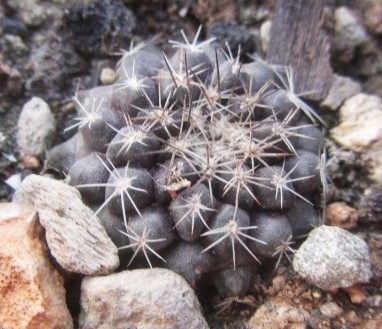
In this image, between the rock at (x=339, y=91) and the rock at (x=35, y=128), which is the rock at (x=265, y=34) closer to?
the rock at (x=339, y=91)

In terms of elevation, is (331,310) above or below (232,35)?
below

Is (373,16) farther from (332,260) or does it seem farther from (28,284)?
(28,284)

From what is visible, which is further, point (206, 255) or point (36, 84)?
point (36, 84)

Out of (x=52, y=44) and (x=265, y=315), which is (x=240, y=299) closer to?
(x=265, y=315)

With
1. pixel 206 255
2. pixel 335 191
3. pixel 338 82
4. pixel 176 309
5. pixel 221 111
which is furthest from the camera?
pixel 338 82

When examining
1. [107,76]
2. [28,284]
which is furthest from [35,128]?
[28,284]

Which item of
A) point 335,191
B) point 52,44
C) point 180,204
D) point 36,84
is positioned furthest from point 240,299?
point 52,44

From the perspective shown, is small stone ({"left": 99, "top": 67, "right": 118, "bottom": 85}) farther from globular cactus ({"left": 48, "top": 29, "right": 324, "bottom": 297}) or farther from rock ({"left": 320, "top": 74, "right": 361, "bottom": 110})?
rock ({"left": 320, "top": 74, "right": 361, "bottom": 110})
